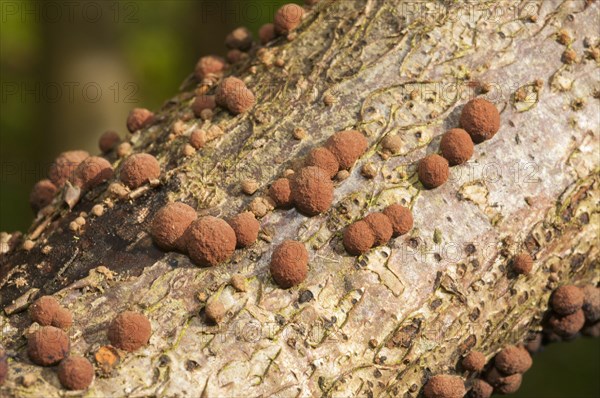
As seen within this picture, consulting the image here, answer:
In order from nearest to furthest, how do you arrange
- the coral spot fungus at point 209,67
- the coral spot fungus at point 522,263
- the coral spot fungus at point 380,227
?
the coral spot fungus at point 380,227
the coral spot fungus at point 522,263
the coral spot fungus at point 209,67

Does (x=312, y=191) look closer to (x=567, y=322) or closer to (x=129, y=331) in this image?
(x=129, y=331)

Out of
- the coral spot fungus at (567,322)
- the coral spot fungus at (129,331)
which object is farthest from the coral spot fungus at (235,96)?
the coral spot fungus at (567,322)

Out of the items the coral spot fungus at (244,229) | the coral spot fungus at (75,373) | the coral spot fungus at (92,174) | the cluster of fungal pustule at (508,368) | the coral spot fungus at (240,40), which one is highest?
the coral spot fungus at (240,40)

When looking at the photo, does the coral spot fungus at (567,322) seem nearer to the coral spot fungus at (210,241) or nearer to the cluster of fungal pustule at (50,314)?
the coral spot fungus at (210,241)

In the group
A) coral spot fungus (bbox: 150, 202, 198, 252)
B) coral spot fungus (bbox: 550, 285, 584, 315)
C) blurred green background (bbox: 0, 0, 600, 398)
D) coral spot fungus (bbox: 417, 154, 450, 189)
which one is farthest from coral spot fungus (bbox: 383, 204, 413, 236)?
blurred green background (bbox: 0, 0, 600, 398)

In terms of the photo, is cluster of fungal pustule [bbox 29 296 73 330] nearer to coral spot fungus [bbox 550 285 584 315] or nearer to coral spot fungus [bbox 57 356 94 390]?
coral spot fungus [bbox 57 356 94 390]

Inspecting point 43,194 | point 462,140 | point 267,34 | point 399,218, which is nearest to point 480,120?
point 462,140
